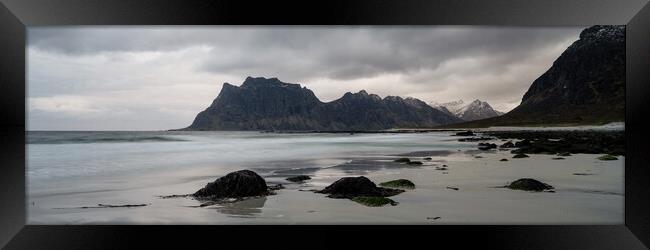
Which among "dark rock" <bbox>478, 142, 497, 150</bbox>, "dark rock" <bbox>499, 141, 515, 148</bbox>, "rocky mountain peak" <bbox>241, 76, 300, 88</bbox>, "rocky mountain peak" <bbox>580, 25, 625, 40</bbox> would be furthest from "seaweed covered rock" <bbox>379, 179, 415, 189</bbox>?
"rocky mountain peak" <bbox>580, 25, 625, 40</bbox>

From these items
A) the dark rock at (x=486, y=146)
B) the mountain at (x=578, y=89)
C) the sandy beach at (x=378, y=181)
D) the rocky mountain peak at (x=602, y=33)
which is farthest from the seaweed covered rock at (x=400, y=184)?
the rocky mountain peak at (x=602, y=33)

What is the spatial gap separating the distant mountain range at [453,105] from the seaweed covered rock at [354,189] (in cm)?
234

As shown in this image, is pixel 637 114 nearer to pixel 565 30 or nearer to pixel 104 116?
pixel 565 30

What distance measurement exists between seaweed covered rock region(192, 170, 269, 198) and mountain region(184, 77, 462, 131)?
2451 mm

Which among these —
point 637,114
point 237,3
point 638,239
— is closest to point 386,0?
point 237,3

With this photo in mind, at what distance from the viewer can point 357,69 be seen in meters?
8.20

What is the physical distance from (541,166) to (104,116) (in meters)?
8.16

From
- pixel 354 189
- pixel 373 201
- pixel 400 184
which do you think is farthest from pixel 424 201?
pixel 354 189

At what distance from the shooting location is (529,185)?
21.5 ft

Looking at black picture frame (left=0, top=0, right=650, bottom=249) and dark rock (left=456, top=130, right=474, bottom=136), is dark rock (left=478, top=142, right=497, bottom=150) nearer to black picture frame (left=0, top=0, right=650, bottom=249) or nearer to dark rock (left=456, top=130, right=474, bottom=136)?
dark rock (left=456, top=130, right=474, bottom=136)

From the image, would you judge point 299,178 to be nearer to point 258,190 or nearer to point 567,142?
point 258,190

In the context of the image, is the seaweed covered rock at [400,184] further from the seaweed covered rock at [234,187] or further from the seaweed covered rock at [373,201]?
the seaweed covered rock at [234,187]

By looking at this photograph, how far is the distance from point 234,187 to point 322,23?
9.11 feet

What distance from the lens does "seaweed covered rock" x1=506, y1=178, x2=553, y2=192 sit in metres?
6.50
